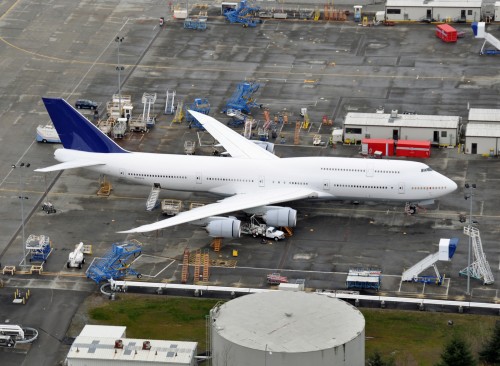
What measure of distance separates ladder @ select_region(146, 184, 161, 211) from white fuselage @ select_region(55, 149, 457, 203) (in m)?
0.90

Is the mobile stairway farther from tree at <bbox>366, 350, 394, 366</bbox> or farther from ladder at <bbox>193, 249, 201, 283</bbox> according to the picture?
ladder at <bbox>193, 249, 201, 283</bbox>

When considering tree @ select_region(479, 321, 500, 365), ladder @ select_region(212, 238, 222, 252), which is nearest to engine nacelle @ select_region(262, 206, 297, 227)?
ladder @ select_region(212, 238, 222, 252)

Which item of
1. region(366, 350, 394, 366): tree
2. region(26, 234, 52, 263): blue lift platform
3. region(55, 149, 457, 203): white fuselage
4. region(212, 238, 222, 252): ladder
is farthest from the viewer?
region(55, 149, 457, 203): white fuselage

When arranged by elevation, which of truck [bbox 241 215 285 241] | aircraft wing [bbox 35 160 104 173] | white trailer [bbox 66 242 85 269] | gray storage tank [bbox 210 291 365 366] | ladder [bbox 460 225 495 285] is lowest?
white trailer [bbox 66 242 85 269]

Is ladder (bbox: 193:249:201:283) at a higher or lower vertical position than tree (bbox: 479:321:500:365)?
lower

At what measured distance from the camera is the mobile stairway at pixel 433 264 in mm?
163875

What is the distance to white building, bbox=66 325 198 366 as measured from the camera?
14250 cm

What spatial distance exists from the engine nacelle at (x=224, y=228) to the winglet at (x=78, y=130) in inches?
748

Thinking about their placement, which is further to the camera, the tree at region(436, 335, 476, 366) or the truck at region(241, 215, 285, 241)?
the truck at region(241, 215, 285, 241)

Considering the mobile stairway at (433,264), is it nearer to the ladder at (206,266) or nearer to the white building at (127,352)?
the ladder at (206,266)

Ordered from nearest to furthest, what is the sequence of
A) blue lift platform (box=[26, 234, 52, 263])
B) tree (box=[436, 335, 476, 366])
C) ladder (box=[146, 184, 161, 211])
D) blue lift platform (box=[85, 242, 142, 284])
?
tree (box=[436, 335, 476, 366]), blue lift platform (box=[85, 242, 142, 284]), blue lift platform (box=[26, 234, 52, 263]), ladder (box=[146, 184, 161, 211])

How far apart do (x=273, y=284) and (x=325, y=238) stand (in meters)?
13.4

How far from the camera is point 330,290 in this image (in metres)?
165

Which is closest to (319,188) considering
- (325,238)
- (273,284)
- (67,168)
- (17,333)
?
(325,238)
